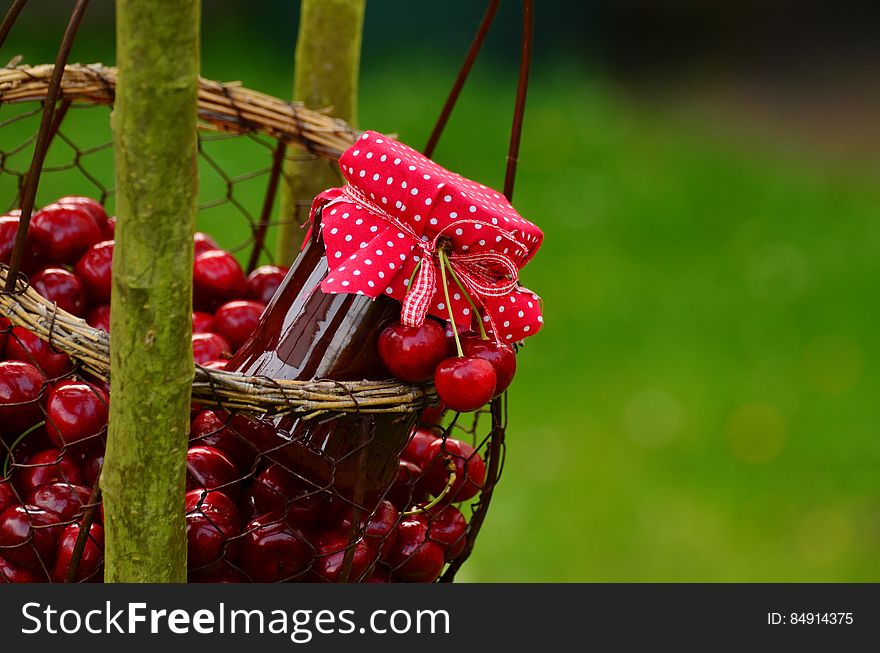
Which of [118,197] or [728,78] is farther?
[728,78]

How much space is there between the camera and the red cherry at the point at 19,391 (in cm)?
85

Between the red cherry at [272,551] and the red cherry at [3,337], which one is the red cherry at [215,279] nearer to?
the red cherry at [3,337]

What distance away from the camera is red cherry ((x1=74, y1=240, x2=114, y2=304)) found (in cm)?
100

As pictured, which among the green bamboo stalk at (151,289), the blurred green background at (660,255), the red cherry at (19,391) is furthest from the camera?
the blurred green background at (660,255)

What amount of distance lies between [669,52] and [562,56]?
0.70m

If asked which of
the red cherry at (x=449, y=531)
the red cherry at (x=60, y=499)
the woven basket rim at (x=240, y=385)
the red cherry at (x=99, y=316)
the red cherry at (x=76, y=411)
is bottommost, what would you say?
the red cherry at (x=449, y=531)

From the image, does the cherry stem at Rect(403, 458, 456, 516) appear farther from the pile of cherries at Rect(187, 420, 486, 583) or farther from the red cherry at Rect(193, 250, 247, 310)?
the red cherry at Rect(193, 250, 247, 310)

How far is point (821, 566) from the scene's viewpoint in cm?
211

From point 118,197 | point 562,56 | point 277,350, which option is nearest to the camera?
point 118,197

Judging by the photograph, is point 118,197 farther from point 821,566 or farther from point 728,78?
point 728,78

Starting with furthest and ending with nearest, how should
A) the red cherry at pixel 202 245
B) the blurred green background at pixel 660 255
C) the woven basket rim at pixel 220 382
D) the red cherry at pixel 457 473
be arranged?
1. the blurred green background at pixel 660 255
2. the red cherry at pixel 202 245
3. the red cherry at pixel 457 473
4. the woven basket rim at pixel 220 382

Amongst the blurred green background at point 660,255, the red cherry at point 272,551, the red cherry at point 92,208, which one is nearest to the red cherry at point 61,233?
the red cherry at point 92,208

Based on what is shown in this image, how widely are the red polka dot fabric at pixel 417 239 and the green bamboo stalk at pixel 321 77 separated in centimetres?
47
